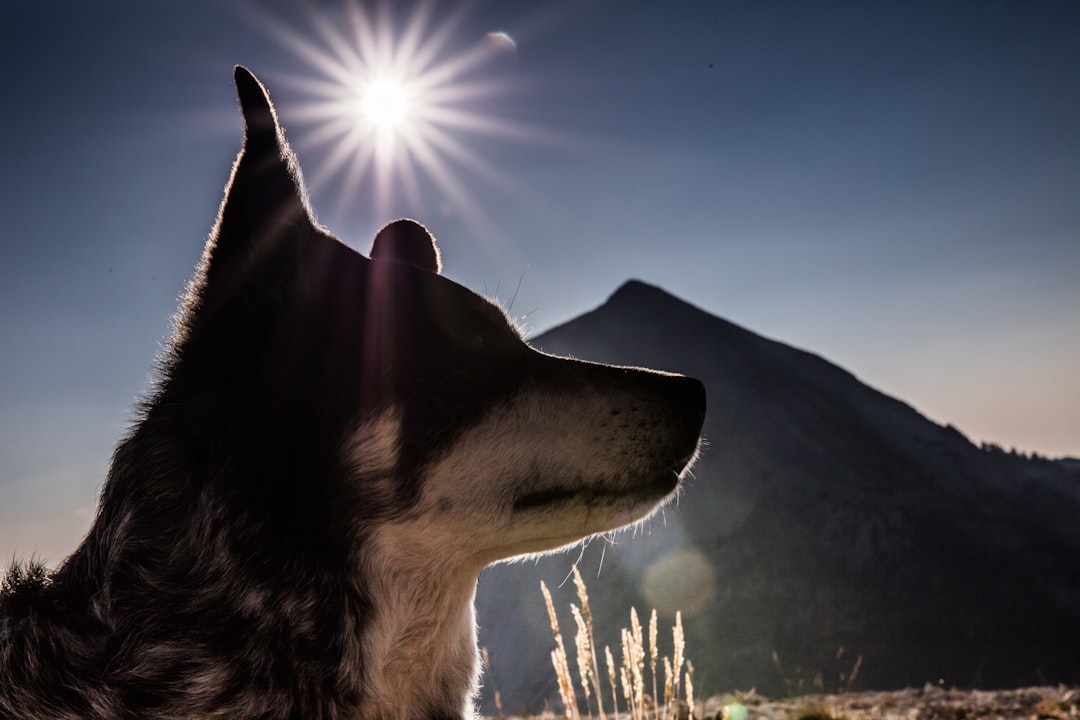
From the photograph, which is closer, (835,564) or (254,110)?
(254,110)

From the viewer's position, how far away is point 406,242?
11.4 feet

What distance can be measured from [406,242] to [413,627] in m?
1.87

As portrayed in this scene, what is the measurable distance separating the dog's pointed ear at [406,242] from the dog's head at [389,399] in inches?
39.0

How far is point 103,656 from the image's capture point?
6.29ft

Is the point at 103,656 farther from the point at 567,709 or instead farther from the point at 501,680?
the point at 501,680

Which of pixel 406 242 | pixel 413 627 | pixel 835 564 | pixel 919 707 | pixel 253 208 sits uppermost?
pixel 406 242

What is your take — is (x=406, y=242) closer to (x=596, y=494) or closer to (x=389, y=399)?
(x=389, y=399)

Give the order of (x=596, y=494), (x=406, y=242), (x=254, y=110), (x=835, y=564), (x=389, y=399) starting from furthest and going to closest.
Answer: (x=835, y=564) → (x=406, y=242) → (x=596, y=494) → (x=389, y=399) → (x=254, y=110)

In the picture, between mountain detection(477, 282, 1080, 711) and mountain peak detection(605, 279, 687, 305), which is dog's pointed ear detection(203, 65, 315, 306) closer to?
mountain detection(477, 282, 1080, 711)

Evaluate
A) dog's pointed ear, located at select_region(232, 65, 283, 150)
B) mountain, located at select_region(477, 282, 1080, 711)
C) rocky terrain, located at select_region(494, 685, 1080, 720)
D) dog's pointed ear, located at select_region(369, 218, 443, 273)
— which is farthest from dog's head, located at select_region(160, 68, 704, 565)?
mountain, located at select_region(477, 282, 1080, 711)

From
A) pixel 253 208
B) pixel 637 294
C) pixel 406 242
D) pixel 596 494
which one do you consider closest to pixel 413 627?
pixel 596 494

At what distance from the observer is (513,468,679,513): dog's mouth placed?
2369 millimetres

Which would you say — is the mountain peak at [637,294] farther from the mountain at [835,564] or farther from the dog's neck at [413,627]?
the dog's neck at [413,627]

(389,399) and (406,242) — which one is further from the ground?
(406,242)
